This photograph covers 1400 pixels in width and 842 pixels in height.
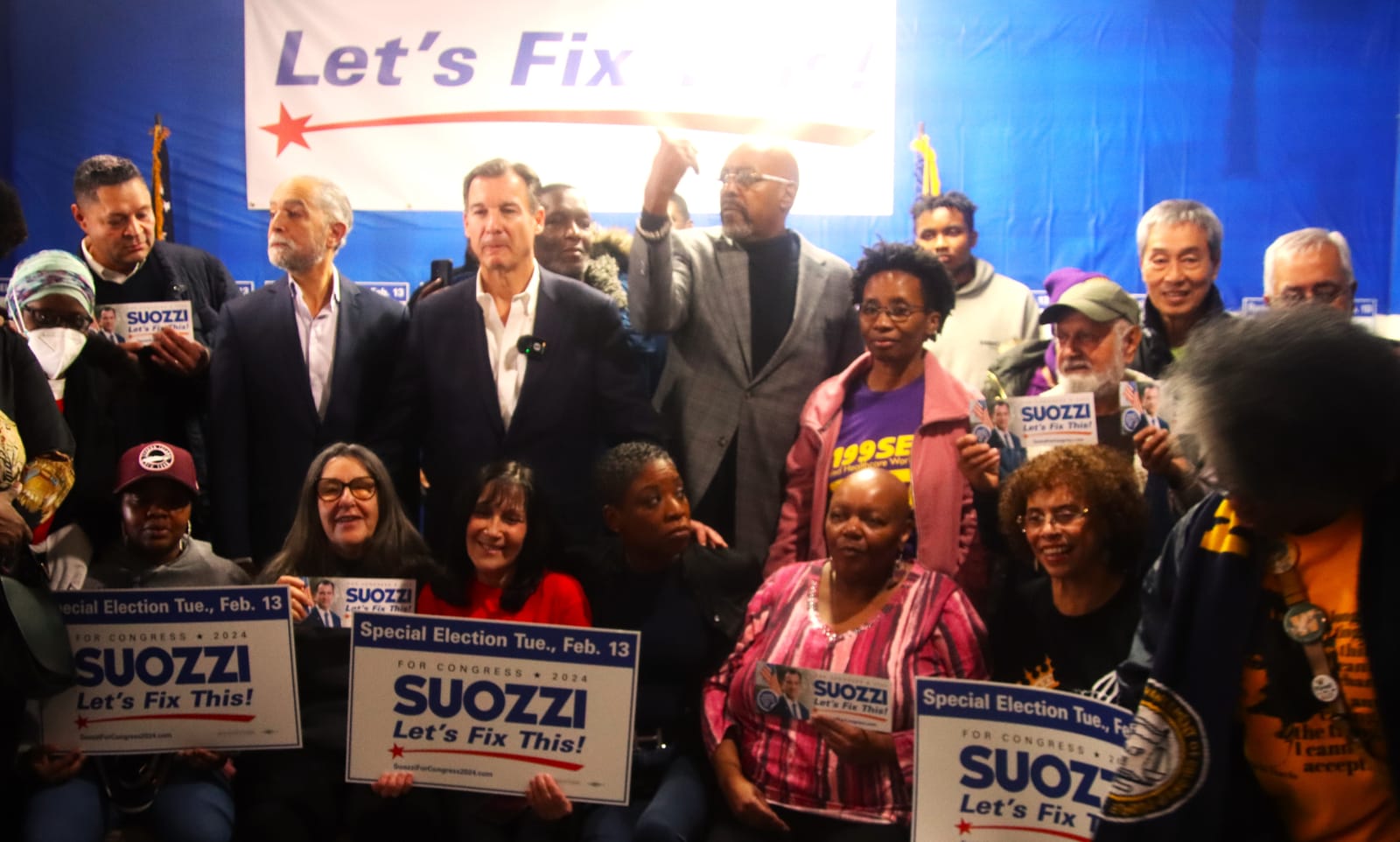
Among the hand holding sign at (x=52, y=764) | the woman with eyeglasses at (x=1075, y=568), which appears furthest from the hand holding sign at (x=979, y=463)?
the hand holding sign at (x=52, y=764)

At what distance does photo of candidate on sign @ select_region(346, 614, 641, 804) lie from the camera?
126 inches

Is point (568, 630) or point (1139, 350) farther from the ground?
point (1139, 350)

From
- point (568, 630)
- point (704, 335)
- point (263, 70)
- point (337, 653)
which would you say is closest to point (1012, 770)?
point (568, 630)

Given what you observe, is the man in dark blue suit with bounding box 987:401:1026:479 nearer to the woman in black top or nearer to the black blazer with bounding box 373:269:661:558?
the woman in black top

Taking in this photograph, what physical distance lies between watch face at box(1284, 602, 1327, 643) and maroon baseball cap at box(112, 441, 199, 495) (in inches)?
120

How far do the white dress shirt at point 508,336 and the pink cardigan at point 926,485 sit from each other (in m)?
0.95

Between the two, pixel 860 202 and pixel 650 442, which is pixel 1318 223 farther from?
pixel 650 442

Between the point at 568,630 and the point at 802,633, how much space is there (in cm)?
64

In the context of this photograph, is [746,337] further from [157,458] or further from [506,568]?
[157,458]

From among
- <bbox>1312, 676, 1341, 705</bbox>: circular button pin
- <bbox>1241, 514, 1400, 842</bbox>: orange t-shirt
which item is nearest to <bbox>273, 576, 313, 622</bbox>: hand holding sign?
<bbox>1241, 514, 1400, 842</bbox>: orange t-shirt

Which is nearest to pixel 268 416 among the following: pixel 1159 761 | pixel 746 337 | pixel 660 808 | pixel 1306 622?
pixel 746 337

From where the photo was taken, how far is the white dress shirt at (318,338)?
4020mm

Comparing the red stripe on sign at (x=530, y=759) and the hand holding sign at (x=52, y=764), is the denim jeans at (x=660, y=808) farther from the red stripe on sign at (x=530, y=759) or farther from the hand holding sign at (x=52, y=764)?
the hand holding sign at (x=52, y=764)

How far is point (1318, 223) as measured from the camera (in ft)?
17.1
